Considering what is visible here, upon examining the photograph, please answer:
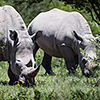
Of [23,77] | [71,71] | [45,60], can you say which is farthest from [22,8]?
[23,77]

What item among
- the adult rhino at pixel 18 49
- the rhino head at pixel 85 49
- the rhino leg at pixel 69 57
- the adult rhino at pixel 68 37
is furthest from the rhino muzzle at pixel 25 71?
the rhino leg at pixel 69 57

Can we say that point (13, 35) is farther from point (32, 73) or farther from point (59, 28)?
point (59, 28)

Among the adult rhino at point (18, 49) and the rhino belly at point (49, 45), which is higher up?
the adult rhino at point (18, 49)

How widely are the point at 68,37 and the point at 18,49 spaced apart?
7.79 feet

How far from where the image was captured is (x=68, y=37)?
9.05m

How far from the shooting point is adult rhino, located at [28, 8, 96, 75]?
880cm

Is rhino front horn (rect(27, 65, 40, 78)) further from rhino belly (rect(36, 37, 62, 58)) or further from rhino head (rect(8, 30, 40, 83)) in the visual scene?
rhino belly (rect(36, 37, 62, 58))

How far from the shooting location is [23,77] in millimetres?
6777

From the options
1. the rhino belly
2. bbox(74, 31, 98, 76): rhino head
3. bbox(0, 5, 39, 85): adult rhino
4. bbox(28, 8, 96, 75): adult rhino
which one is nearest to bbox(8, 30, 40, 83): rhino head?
bbox(0, 5, 39, 85): adult rhino

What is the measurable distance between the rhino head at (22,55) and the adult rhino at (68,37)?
1.59 metres

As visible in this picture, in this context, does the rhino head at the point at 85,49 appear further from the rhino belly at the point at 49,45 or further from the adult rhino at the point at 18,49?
the adult rhino at the point at 18,49

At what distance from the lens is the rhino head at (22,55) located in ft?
22.1

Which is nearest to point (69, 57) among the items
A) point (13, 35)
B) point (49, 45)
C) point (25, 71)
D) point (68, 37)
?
point (68, 37)

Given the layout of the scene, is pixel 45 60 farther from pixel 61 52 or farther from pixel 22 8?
pixel 22 8
